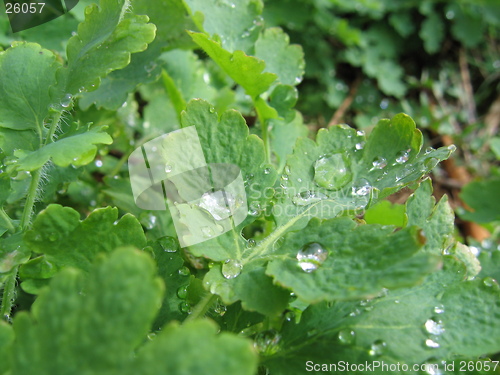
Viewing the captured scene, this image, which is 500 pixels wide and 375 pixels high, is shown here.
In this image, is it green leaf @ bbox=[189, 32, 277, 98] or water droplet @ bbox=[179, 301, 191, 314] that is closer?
water droplet @ bbox=[179, 301, 191, 314]

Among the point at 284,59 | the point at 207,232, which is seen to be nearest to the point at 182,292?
the point at 207,232

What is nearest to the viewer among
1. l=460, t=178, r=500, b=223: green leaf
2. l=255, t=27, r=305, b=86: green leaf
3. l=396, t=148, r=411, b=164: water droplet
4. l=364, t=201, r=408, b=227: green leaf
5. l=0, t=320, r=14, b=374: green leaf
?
l=0, t=320, r=14, b=374: green leaf

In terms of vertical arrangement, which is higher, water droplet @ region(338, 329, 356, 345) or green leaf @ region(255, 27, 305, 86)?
green leaf @ region(255, 27, 305, 86)

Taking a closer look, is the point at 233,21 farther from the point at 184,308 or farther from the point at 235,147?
the point at 184,308

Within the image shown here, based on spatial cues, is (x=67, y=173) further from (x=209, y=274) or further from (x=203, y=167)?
(x=209, y=274)

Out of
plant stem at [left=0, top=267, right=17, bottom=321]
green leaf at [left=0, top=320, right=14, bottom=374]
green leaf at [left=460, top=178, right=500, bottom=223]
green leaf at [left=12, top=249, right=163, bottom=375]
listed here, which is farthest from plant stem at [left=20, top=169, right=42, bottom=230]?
green leaf at [left=460, top=178, right=500, bottom=223]

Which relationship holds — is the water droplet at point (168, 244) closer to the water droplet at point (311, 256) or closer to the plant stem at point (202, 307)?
the plant stem at point (202, 307)

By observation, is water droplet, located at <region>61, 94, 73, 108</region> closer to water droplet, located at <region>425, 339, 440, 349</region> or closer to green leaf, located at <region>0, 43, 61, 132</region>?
green leaf, located at <region>0, 43, 61, 132</region>
